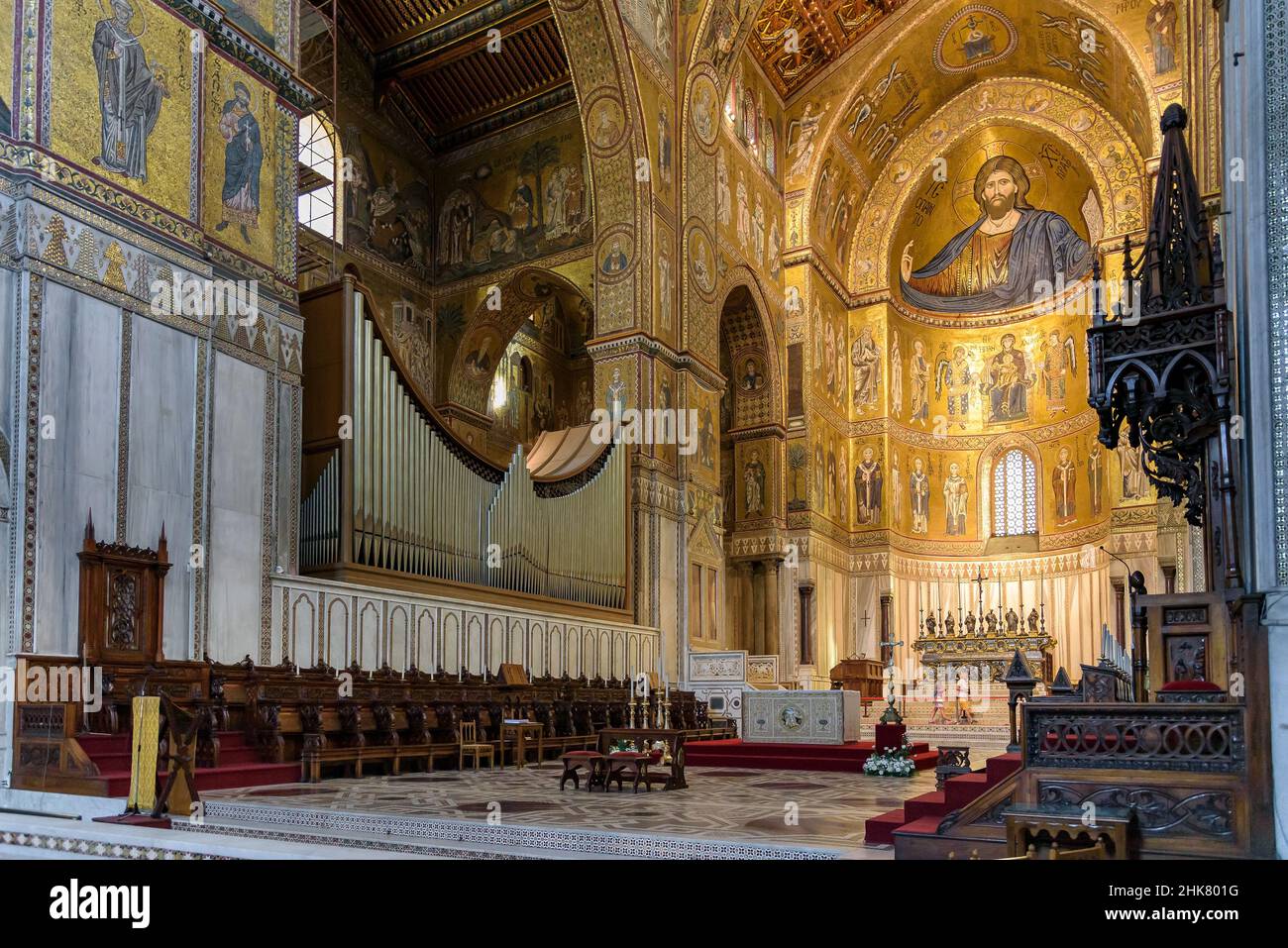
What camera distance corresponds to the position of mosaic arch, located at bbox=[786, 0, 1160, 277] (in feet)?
87.1

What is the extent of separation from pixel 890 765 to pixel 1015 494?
1873 cm

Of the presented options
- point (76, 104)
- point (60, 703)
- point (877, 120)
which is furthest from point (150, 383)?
point (877, 120)

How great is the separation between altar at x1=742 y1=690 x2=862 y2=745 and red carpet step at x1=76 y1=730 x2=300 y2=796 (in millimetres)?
7230

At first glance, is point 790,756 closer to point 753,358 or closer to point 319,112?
point 753,358

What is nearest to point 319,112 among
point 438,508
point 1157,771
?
point 438,508

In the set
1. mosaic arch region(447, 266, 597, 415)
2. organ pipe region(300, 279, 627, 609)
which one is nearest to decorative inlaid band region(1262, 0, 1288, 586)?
organ pipe region(300, 279, 627, 609)

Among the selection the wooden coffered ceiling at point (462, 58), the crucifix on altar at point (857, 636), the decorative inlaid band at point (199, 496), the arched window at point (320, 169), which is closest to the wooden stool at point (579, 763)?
the decorative inlaid band at point (199, 496)

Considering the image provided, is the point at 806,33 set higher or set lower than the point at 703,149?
higher

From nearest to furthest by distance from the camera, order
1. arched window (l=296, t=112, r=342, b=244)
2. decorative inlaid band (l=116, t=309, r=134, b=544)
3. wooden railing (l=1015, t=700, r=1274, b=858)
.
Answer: wooden railing (l=1015, t=700, r=1274, b=858), decorative inlaid band (l=116, t=309, r=134, b=544), arched window (l=296, t=112, r=342, b=244)

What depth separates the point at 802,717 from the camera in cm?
1598

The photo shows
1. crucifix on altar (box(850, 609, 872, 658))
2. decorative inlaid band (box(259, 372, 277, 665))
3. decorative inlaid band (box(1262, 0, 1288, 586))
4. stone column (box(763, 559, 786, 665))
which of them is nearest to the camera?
decorative inlaid band (box(1262, 0, 1288, 586))

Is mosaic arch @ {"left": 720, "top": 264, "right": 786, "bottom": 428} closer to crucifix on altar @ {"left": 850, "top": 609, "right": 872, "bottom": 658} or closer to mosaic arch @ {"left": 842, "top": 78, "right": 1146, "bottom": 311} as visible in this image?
mosaic arch @ {"left": 842, "top": 78, "right": 1146, "bottom": 311}

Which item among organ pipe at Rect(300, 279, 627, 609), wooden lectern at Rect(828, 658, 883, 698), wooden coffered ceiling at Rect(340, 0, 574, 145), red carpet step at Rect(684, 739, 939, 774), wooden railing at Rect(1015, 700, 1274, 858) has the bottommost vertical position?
red carpet step at Rect(684, 739, 939, 774)
